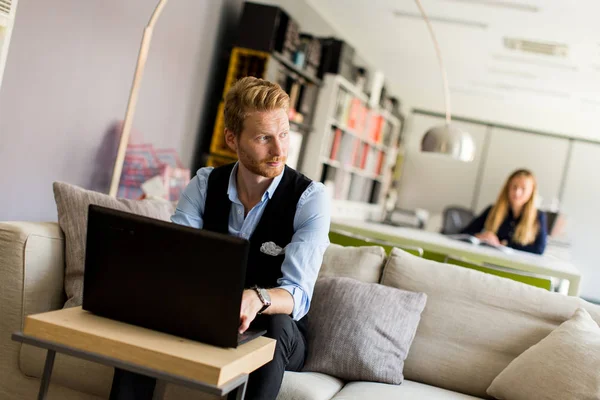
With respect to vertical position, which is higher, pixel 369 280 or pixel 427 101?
pixel 427 101

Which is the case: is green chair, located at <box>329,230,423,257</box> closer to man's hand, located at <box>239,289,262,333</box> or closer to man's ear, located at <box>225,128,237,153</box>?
man's ear, located at <box>225,128,237,153</box>

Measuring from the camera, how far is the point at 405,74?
952 centimetres

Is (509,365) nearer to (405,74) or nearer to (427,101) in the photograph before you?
(405,74)

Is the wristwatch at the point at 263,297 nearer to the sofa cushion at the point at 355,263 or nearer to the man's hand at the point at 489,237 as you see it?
the sofa cushion at the point at 355,263

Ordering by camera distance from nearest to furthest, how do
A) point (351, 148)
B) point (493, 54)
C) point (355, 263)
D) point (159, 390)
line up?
1. point (159, 390)
2. point (355, 263)
3. point (493, 54)
4. point (351, 148)

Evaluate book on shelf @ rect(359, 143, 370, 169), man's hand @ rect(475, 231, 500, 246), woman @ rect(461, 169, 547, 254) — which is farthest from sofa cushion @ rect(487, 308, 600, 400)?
book on shelf @ rect(359, 143, 370, 169)

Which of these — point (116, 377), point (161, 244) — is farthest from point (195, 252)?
point (116, 377)

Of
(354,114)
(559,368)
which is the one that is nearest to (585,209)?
(354,114)

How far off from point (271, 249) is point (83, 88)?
2.13m

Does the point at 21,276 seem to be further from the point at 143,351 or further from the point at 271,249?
the point at 143,351

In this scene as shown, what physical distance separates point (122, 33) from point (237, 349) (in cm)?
293

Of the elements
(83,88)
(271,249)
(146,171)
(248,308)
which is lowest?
(248,308)

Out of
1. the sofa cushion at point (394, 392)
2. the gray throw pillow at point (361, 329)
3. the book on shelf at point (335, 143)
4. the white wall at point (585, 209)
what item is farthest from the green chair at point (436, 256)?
the white wall at point (585, 209)

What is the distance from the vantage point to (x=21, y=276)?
7.31ft
